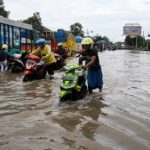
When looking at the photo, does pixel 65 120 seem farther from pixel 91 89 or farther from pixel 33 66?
pixel 33 66

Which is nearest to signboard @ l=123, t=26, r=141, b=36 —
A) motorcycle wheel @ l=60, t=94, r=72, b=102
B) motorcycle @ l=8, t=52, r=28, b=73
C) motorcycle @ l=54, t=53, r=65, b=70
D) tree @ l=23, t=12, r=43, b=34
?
tree @ l=23, t=12, r=43, b=34

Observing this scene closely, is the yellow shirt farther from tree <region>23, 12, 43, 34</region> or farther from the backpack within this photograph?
tree <region>23, 12, 43, 34</region>

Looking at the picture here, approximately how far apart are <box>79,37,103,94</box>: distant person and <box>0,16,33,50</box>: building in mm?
8716

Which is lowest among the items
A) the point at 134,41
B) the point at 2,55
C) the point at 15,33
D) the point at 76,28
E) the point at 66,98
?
the point at 66,98

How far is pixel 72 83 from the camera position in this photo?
870cm

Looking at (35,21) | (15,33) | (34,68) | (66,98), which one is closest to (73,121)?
(66,98)

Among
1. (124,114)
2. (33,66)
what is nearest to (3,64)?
(33,66)

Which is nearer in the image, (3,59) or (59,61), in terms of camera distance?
(3,59)

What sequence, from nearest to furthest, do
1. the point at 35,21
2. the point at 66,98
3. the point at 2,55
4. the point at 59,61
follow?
1. the point at 66,98
2. the point at 2,55
3. the point at 59,61
4. the point at 35,21

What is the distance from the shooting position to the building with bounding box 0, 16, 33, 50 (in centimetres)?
1830

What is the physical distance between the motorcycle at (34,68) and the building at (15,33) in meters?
5.31

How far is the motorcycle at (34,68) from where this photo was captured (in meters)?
12.5

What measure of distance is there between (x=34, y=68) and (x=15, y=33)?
317 inches

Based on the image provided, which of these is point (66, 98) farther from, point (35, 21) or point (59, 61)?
point (35, 21)
